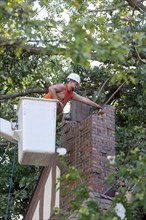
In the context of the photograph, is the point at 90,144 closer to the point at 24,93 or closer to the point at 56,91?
the point at 56,91

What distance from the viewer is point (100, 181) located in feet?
33.2

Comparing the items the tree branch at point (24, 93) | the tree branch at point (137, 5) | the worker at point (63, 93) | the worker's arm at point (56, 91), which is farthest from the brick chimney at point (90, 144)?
the tree branch at point (137, 5)

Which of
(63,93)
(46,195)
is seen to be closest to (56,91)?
(63,93)

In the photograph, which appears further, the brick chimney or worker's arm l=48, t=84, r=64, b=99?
worker's arm l=48, t=84, r=64, b=99

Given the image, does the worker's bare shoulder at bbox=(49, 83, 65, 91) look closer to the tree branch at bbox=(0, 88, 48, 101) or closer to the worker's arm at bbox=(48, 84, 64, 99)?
the worker's arm at bbox=(48, 84, 64, 99)

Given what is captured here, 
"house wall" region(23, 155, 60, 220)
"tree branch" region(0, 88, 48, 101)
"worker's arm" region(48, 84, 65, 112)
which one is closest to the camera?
"worker's arm" region(48, 84, 65, 112)

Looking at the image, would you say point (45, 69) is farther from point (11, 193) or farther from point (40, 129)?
point (40, 129)

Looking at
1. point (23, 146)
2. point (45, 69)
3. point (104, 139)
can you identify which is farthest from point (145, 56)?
point (23, 146)

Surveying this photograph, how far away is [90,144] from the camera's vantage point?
10359mm

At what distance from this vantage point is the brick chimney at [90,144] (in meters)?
10.1

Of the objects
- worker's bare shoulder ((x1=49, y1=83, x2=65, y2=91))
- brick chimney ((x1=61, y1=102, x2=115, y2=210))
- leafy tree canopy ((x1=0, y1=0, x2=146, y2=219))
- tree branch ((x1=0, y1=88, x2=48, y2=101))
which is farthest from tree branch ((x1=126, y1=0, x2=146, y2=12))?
worker's bare shoulder ((x1=49, y1=83, x2=65, y2=91))

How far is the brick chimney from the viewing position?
399 inches

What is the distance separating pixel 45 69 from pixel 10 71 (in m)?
1.19

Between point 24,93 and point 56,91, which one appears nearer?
point 56,91
